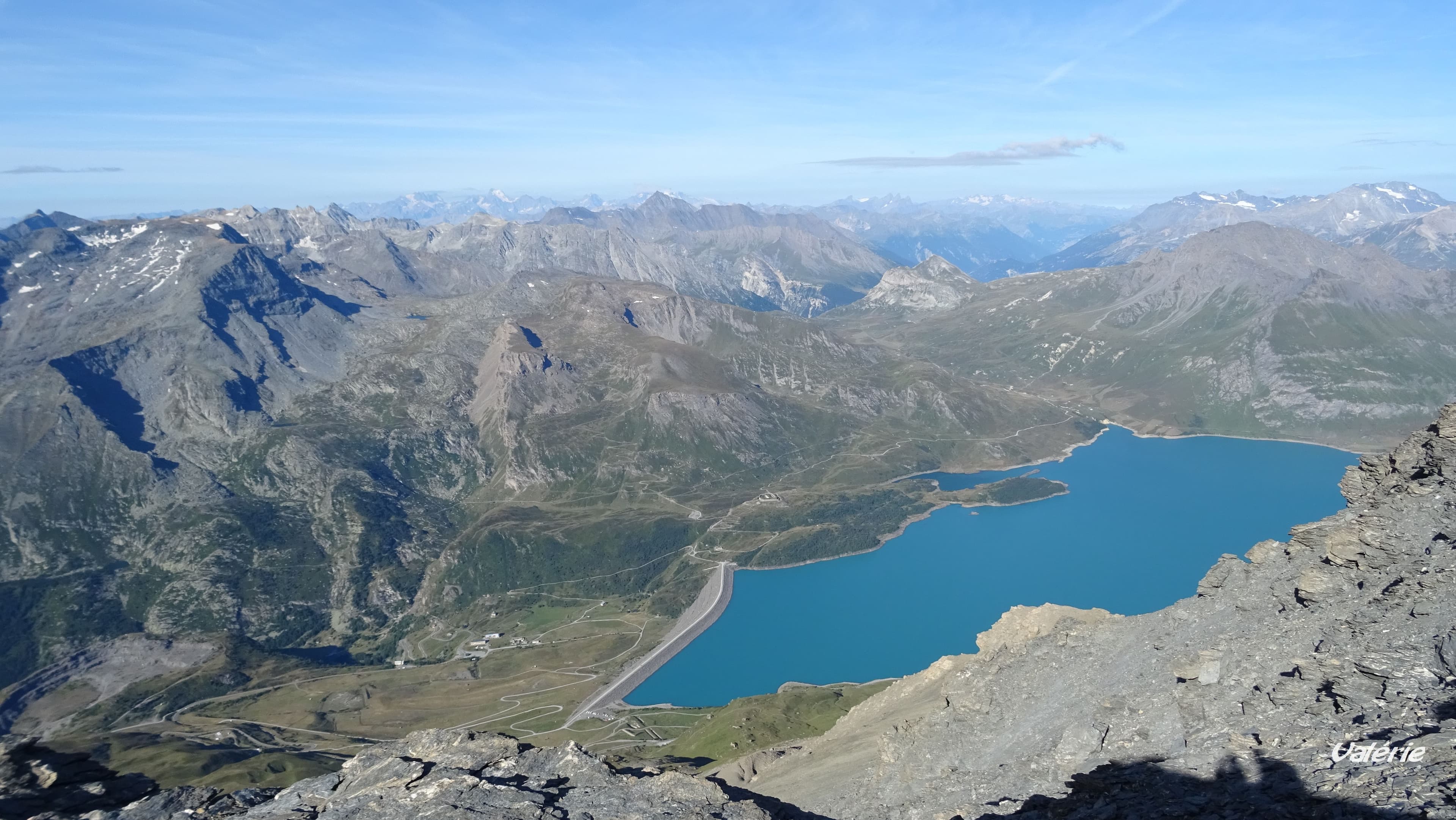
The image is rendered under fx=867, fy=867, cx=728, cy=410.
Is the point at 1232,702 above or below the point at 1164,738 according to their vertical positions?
above

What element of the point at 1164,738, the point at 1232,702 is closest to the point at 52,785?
the point at 1164,738

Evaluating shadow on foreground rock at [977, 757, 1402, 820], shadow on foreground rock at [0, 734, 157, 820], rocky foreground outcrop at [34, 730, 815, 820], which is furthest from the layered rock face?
shadow on foreground rock at [0, 734, 157, 820]

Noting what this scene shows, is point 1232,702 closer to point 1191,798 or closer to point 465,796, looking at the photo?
Result: point 1191,798

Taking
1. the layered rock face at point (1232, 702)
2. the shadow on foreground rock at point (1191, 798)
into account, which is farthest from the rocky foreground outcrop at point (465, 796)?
the shadow on foreground rock at point (1191, 798)

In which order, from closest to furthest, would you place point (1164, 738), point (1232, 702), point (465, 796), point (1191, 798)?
point (1191, 798)
point (465, 796)
point (1164, 738)
point (1232, 702)

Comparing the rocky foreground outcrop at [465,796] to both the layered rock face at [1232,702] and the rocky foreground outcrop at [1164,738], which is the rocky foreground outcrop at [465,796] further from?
the layered rock face at [1232,702]

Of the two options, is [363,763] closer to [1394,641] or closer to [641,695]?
[1394,641]
